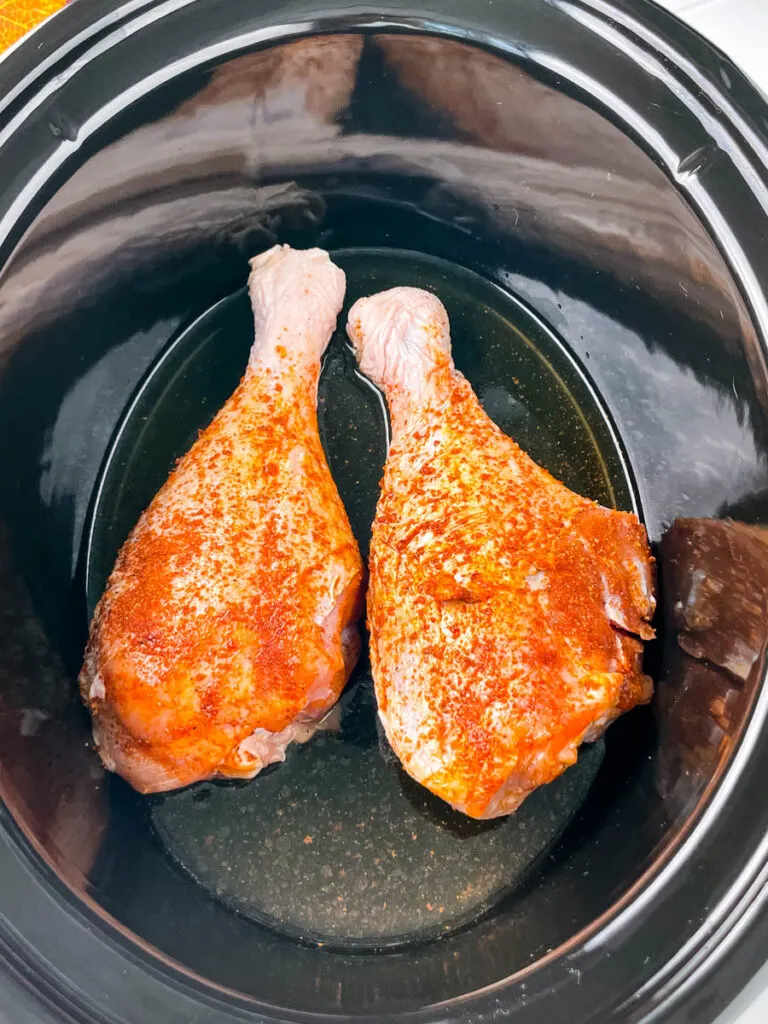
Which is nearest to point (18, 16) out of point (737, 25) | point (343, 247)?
point (343, 247)

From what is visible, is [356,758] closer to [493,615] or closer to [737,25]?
[493,615]

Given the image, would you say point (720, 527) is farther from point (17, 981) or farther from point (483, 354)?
point (17, 981)

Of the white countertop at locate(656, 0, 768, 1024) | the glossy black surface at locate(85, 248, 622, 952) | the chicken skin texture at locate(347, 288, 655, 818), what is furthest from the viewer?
the white countertop at locate(656, 0, 768, 1024)

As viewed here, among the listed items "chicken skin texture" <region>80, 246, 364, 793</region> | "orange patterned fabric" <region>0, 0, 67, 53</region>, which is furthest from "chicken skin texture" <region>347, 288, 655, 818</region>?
"orange patterned fabric" <region>0, 0, 67, 53</region>

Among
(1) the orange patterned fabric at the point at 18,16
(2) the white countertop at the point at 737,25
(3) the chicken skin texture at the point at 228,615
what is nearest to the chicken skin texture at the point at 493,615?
(3) the chicken skin texture at the point at 228,615

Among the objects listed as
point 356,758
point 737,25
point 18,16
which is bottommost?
point 356,758

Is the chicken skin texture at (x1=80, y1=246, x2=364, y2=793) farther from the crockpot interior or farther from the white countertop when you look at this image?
the white countertop
